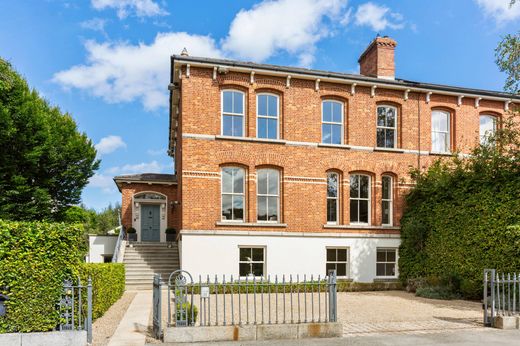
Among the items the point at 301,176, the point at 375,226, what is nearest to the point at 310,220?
the point at 301,176

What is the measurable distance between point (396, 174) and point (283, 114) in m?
6.07

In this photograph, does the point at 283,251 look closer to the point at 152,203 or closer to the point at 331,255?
the point at 331,255

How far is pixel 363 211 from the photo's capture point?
20281 millimetres

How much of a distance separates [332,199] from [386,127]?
4.38 meters

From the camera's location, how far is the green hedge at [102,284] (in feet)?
33.9

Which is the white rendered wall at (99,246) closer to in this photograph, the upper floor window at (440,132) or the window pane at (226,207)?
the window pane at (226,207)

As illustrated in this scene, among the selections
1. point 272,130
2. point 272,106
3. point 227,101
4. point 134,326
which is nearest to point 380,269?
point 272,130

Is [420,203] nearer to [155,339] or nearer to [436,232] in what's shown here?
[436,232]

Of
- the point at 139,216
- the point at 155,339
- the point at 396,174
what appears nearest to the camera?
the point at 155,339

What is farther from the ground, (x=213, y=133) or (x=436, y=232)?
(x=213, y=133)

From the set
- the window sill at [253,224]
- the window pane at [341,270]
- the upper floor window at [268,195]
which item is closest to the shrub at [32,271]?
the window sill at [253,224]

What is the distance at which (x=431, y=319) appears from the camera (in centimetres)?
1157

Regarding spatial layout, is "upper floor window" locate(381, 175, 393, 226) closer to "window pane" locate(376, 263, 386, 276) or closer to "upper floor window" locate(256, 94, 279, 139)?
"window pane" locate(376, 263, 386, 276)

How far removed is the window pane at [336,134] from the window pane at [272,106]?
2.80m
